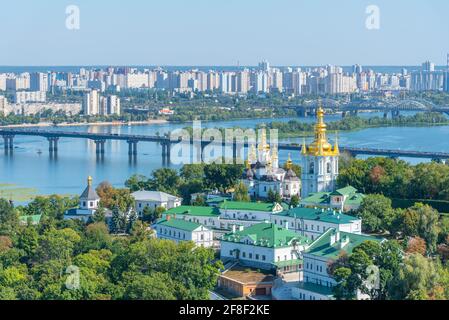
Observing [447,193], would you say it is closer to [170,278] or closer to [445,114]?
[170,278]

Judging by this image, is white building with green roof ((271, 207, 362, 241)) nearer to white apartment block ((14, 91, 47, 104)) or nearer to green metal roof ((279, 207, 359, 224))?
green metal roof ((279, 207, 359, 224))

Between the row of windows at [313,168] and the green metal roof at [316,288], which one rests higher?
the row of windows at [313,168]

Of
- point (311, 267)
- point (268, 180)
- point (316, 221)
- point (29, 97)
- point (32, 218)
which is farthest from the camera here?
point (29, 97)

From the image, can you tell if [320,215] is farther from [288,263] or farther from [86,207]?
[86,207]

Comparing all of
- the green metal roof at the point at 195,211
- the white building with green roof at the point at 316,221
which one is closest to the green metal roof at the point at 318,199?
the white building with green roof at the point at 316,221

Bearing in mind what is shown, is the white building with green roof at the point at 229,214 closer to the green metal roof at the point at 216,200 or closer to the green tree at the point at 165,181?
the green metal roof at the point at 216,200

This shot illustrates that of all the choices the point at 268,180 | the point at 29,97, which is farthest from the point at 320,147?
the point at 29,97
